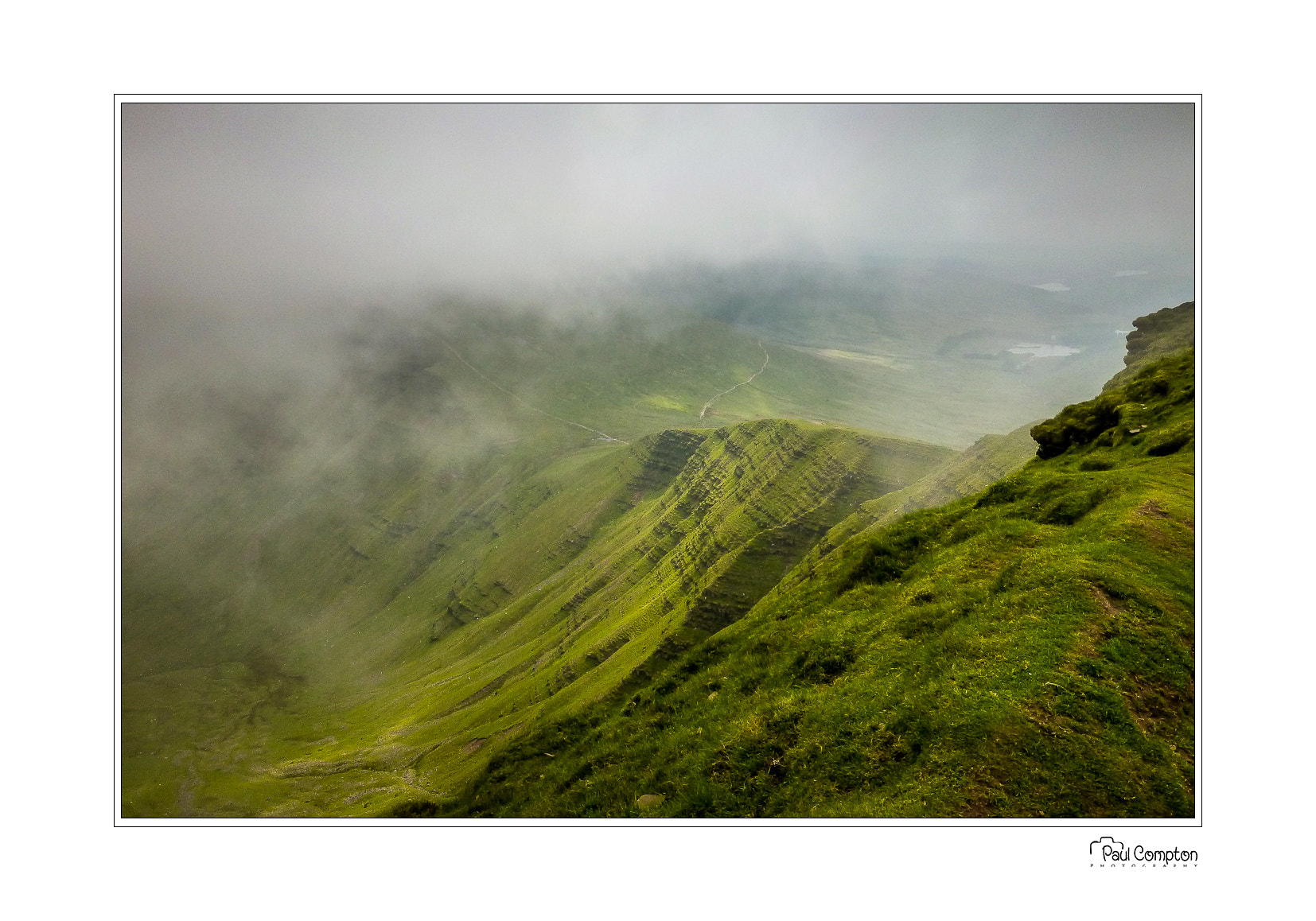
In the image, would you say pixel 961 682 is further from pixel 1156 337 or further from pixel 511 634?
pixel 511 634

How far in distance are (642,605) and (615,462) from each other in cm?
11900

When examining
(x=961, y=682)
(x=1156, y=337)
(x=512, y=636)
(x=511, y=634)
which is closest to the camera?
(x=961, y=682)

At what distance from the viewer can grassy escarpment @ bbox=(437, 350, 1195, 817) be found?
493 inches

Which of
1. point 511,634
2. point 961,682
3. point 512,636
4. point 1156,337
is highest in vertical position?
point 1156,337

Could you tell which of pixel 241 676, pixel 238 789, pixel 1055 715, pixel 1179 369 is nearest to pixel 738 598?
pixel 1179 369

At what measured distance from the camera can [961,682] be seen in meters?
14.5

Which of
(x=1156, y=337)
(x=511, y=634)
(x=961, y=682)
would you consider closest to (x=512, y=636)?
(x=511, y=634)

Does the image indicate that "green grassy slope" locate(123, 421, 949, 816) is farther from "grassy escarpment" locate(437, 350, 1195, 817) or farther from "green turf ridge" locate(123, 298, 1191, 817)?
"grassy escarpment" locate(437, 350, 1195, 817)

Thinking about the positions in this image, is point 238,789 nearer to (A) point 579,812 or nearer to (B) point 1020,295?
(A) point 579,812

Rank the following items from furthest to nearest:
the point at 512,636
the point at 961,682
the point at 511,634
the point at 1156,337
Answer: the point at 511,634, the point at 512,636, the point at 1156,337, the point at 961,682

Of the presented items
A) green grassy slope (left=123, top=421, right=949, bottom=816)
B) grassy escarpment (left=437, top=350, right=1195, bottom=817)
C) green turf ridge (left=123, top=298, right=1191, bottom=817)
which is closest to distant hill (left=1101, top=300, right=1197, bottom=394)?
green turf ridge (left=123, top=298, right=1191, bottom=817)

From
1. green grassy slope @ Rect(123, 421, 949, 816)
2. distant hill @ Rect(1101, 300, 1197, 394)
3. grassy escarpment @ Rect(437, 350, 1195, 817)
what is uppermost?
distant hill @ Rect(1101, 300, 1197, 394)

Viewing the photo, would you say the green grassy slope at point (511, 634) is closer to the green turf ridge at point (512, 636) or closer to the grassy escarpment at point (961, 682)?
the green turf ridge at point (512, 636)

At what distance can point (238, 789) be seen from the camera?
106 meters
